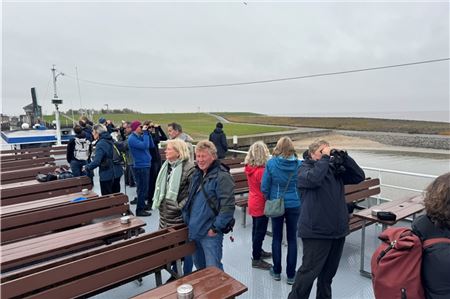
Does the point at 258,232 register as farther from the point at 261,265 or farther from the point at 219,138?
the point at 219,138

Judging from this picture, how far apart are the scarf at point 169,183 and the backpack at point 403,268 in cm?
196

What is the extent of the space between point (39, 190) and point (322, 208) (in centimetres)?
424

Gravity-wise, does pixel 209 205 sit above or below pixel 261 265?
above

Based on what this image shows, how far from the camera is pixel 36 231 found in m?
3.10

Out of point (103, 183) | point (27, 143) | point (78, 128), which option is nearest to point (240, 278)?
point (103, 183)

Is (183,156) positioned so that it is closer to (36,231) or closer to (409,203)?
(36,231)

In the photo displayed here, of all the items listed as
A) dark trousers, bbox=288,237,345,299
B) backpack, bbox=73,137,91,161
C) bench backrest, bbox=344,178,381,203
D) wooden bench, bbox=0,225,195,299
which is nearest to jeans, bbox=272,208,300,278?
dark trousers, bbox=288,237,345,299

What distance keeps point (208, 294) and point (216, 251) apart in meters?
0.83

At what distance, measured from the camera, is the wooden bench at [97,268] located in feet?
5.85

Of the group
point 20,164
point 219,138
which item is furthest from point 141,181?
point 219,138

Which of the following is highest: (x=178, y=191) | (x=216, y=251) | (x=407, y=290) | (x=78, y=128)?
(x=78, y=128)

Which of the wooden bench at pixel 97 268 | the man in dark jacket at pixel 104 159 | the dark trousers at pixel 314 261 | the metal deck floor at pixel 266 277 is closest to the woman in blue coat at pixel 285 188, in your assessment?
the metal deck floor at pixel 266 277

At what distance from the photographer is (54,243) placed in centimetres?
264

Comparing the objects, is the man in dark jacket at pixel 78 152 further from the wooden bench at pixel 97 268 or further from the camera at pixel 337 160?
the camera at pixel 337 160
